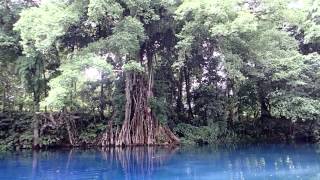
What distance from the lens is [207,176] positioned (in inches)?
356

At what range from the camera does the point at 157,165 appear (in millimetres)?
11234

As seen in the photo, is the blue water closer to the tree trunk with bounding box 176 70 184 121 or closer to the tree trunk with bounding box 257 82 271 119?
the tree trunk with bounding box 176 70 184 121

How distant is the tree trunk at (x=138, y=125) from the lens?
16.7 m

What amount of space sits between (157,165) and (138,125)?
564 cm

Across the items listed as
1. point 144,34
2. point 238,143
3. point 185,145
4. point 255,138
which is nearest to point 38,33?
point 144,34

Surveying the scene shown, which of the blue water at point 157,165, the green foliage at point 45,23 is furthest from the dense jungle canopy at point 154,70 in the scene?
the blue water at point 157,165

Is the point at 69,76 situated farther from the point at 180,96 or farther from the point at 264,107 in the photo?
the point at 264,107

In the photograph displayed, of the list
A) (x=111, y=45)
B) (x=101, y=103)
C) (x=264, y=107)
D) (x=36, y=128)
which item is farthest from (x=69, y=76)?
(x=264, y=107)

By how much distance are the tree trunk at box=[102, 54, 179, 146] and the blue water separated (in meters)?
1.35

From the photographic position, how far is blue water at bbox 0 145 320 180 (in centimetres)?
937

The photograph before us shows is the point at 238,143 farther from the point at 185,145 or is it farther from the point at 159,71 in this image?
the point at 159,71

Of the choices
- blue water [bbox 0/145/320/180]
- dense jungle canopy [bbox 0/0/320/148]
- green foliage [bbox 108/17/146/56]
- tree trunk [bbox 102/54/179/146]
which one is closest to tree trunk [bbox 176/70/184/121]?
dense jungle canopy [bbox 0/0/320/148]

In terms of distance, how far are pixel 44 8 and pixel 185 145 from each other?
279 inches

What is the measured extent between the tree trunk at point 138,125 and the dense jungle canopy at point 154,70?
0.13ft
